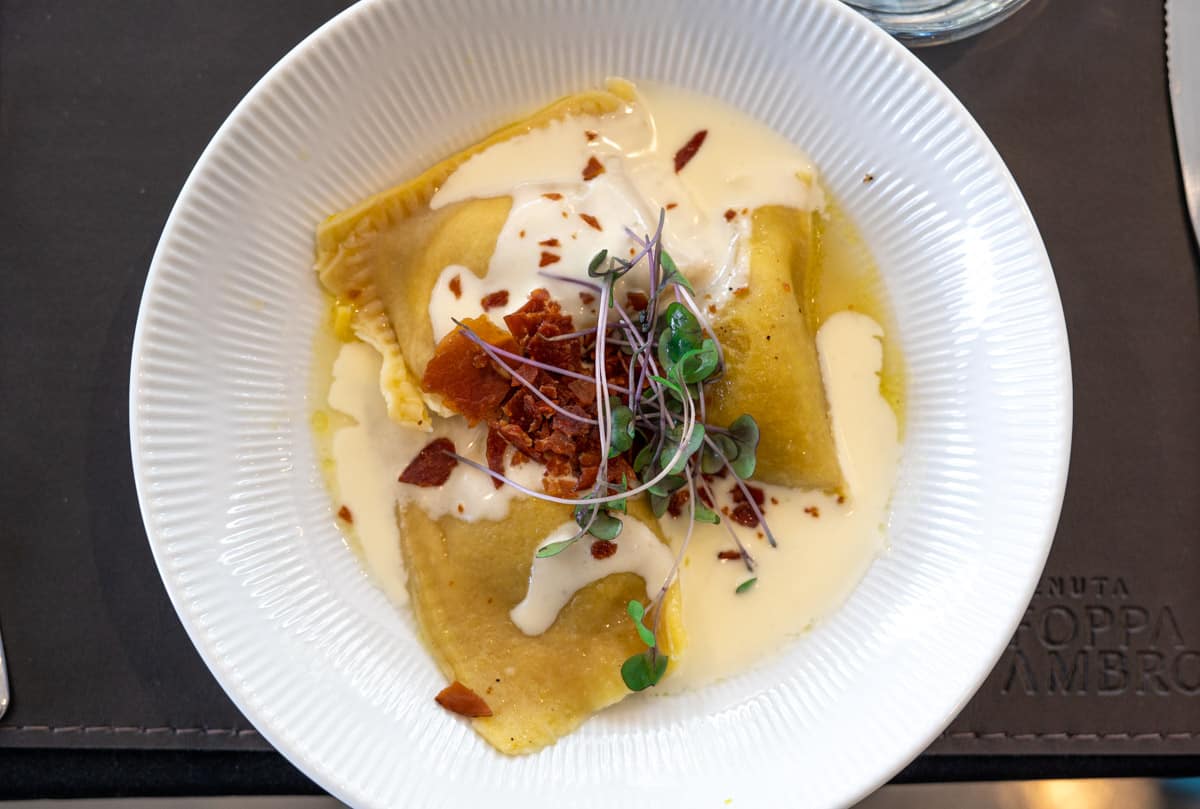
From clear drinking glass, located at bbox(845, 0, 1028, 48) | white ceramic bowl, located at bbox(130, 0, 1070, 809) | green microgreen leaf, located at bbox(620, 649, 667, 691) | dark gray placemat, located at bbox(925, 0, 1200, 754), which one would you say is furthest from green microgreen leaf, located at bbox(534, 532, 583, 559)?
clear drinking glass, located at bbox(845, 0, 1028, 48)

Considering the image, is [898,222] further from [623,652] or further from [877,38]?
[623,652]

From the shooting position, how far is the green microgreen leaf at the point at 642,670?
193cm

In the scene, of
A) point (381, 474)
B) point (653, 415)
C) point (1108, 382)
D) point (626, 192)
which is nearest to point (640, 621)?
point (653, 415)

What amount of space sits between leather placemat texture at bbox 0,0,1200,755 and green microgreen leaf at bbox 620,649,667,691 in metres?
0.82

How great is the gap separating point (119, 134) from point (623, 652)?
1.95 metres

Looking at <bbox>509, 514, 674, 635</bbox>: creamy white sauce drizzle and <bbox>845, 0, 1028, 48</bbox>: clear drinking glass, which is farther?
<bbox>845, 0, 1028, 48</bbox>: clear drinking glass

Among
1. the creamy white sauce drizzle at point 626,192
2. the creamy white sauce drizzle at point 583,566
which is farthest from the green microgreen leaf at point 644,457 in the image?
the creamy white sauce drizzle at point 626,192

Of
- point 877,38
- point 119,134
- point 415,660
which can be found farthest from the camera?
point 119,134

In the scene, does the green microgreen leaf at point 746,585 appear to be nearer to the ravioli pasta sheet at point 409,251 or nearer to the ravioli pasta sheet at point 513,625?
the ravioli pasta sheet at point 513,625

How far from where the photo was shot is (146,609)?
2.06m

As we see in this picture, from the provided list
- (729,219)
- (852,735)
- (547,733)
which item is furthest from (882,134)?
(547,733)

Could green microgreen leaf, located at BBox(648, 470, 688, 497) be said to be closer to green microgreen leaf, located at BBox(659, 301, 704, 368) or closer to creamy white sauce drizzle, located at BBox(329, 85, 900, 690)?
creamy white sauce drizzle, located at BBox(329, 85, 900, 690)

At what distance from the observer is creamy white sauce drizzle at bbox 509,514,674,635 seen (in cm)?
199

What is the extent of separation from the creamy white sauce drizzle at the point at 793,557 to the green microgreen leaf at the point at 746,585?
11mm
